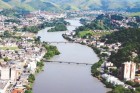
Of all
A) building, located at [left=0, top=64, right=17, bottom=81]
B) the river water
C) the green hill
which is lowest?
the river water

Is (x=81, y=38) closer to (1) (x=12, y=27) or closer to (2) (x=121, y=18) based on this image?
(1) (x=12, y=27)

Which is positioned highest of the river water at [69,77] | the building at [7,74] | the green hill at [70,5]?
the green hill at [70,5]

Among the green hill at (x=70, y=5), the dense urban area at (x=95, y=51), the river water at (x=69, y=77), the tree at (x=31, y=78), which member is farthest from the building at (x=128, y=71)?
the green hill at (x=70, y=5)

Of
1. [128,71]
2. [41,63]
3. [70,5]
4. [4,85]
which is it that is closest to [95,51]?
[41,63]

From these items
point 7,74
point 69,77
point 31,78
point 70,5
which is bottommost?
point 69,77

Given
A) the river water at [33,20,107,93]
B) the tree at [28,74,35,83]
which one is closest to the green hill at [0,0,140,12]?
the river water at [33,20,107,93]

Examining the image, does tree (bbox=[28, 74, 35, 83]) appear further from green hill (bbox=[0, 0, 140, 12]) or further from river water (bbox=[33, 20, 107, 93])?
green hill (bbox=[0, 0, 140, 12])

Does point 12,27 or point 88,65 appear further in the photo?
point 12,27

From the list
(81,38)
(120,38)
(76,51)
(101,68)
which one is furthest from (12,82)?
(81,38)

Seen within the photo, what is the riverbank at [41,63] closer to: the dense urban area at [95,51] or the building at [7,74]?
the dense urban area at [95,51]

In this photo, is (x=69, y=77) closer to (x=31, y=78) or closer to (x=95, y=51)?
(x=31, y=78)

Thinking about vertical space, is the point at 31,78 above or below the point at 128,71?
below
